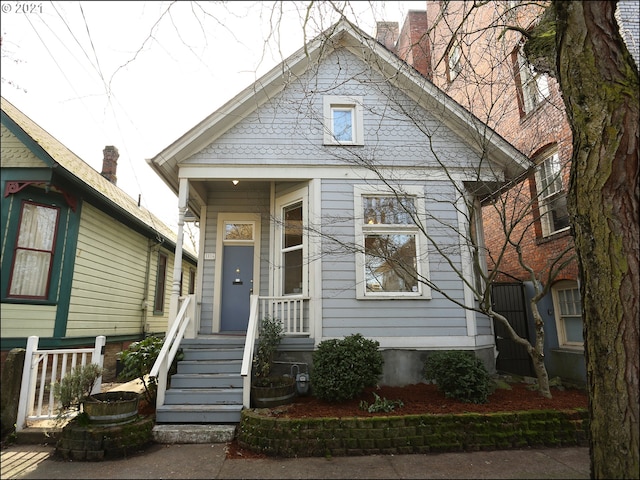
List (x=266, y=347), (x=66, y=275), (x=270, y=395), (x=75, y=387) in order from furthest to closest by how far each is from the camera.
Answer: (x=266, y=347) → (x=270, y=395) → (x=75, y=387) → (x=66, y=275)

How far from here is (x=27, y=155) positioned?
2289 mm

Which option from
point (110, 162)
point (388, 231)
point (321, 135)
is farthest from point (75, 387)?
point (110, 162)

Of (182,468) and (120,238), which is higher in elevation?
(120,238)

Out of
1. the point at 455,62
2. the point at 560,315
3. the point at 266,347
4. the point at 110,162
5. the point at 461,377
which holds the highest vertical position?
the point at 110,162

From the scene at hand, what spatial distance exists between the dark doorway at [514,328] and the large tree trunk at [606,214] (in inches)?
265

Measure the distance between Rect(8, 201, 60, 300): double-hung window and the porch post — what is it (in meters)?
3.30

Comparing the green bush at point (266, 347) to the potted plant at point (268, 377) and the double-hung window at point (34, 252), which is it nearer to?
the potted plant at point (268, 377)

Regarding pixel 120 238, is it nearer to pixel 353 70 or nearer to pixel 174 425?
pixel 174 425

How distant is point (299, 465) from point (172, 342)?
2.88 m

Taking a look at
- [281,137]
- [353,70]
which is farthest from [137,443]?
[353,70]

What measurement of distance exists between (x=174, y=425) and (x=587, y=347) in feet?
14.8

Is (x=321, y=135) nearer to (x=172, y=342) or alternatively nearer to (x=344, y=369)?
(x=344, y=369)

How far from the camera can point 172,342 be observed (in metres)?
5.91

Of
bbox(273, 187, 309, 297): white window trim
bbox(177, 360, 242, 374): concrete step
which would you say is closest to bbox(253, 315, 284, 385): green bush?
bbox(177, 360, 242, 374): concrete step
